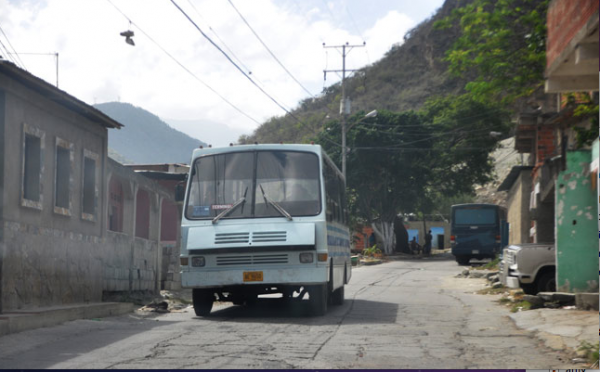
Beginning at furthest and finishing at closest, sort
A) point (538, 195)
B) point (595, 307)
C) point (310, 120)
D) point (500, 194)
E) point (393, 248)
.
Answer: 1. point (310, 120)
2. point (500, 194)
3. point (393, 248)
4. point (538, 195)
5. point (595, 307)

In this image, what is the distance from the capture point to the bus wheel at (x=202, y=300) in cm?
1362

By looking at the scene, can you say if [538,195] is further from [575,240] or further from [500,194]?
[500,194]

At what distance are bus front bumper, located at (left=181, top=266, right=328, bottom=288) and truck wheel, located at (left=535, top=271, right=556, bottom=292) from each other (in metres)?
5.65

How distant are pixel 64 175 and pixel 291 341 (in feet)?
25.7

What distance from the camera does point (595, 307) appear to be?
42.3ft

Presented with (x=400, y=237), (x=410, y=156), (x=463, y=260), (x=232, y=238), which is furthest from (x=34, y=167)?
(x=400, y=237)

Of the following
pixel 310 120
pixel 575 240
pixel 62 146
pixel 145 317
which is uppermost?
pixel 310 120

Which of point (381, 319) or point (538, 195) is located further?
point (538, 195)

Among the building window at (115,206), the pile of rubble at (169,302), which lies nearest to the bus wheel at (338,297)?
the pile of rubble at (169,302)

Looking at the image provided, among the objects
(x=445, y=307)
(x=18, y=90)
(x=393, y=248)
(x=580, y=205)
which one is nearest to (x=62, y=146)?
(x=18, y=90)

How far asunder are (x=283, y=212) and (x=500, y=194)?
200ft

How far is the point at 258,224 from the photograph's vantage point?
13.0 metres

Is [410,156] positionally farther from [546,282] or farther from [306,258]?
[306,258]

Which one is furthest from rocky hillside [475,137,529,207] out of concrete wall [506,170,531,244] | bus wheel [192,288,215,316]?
bus wheel [192,288,215,316]
